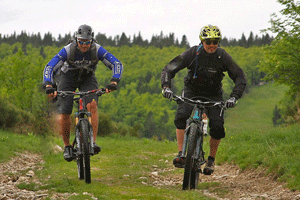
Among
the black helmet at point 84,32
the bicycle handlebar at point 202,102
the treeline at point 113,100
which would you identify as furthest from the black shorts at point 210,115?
the treeline at point 113,100

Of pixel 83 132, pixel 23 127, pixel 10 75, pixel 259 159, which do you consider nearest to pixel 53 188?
pixel 83 132

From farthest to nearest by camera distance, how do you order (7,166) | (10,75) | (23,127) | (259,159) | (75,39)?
(10,75) → (23,127) → (7,166) → (259,159) → (75,39)

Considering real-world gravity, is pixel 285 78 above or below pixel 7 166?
above

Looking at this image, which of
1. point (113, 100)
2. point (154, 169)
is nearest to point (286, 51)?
point (154, 169)

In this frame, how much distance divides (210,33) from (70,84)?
2.79 meters

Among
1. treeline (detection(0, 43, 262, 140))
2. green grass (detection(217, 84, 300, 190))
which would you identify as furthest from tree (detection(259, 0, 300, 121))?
green grass (detection(217, 84, 300, 190))

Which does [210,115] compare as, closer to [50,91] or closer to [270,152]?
[270,152]

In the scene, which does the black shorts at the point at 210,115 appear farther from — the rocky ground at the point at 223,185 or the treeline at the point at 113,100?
the treeline at the point at 113,100

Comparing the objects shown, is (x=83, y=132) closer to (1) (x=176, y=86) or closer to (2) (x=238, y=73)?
(2) (x=238, y=73)

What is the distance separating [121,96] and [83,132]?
147 m

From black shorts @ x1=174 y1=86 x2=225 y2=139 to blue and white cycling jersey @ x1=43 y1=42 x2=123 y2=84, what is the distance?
4.56 feet

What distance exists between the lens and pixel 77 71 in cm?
787

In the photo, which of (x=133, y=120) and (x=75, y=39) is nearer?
(x=75, y=39)

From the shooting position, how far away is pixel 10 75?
2638 inches
